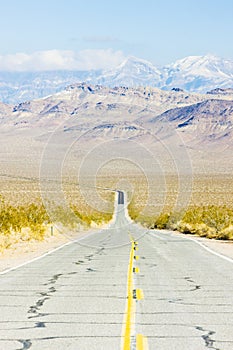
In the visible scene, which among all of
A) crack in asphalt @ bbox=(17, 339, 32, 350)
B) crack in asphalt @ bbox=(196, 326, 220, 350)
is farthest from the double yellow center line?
crack in asphalt @ bbox=(17, 339, 32, 350)

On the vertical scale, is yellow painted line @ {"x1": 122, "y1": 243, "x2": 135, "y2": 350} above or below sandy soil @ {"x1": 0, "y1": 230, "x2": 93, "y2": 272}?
below

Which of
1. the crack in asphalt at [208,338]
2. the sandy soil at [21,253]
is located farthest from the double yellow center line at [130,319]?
the sandy soil at [21,253]

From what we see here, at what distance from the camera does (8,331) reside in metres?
8.01

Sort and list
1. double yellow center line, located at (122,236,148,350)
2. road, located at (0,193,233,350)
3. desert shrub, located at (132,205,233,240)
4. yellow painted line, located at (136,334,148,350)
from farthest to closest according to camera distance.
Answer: desert shrub, located at (132,205,233,240) < road, located at (0,193,233,350) < double yellow center line, located at (122,236,148,350) < yellow painted line, located at (136,334,148,350)

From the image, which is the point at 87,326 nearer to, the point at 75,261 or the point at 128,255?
the point at 75,261

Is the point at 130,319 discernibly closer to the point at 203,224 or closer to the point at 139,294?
the point at 139,294

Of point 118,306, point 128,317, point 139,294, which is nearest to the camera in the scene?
point 128,317

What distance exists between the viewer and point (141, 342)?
7.39m

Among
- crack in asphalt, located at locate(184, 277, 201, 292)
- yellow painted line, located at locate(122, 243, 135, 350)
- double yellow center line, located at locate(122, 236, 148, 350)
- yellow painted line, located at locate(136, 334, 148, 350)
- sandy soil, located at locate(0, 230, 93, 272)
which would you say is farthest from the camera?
sandy soil, located at locate(0, 230, 93, 272)

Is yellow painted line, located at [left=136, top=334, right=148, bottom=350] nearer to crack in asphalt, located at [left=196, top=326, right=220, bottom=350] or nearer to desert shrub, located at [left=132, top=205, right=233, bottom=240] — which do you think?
crack in asphalt, located at [left=196, top=326, right=220, bottom=350]

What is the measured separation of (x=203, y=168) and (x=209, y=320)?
161 m

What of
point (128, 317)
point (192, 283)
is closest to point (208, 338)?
point (128, 317)

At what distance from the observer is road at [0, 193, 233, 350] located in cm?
752

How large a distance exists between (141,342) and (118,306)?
250 cm
